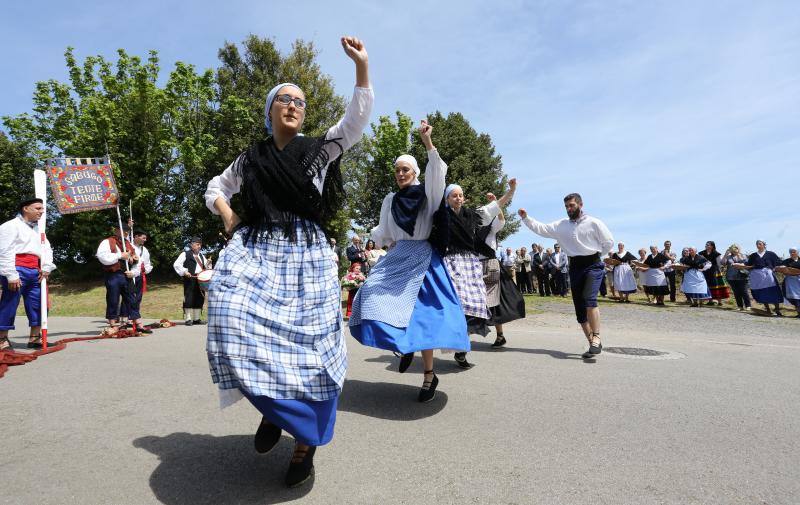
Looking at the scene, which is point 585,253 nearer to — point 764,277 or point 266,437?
point 266,437

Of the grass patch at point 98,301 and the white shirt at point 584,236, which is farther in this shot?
the grass patch at point 98,301

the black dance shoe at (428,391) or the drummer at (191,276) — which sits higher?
the drummer at (191,276)

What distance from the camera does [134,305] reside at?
8.83m

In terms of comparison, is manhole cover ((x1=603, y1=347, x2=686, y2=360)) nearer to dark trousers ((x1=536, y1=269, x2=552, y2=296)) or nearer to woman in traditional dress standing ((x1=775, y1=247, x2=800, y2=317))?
woman in traditional dress standing ((x1=775, y1=247, x2=800, y2=317))

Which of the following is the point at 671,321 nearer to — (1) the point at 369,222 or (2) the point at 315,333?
(2) the point at 315,333

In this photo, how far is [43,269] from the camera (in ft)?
23.6

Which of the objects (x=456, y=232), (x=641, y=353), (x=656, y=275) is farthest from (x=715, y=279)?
(x=456, y=232)

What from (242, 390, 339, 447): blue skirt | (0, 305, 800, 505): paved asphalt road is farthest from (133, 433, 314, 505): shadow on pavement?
(242, 390, 339, 447): blue skirt

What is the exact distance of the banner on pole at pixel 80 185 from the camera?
308 inches

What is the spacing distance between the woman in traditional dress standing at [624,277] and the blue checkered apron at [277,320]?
1580cm

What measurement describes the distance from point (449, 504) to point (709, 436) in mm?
2062

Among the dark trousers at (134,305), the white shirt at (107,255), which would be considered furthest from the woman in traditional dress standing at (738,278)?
the white shirt at (107,255)

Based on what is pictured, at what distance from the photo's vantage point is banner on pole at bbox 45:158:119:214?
308 inches

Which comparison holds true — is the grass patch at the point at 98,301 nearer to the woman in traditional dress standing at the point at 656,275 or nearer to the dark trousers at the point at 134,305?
the dark trousers at the point at 134,305
